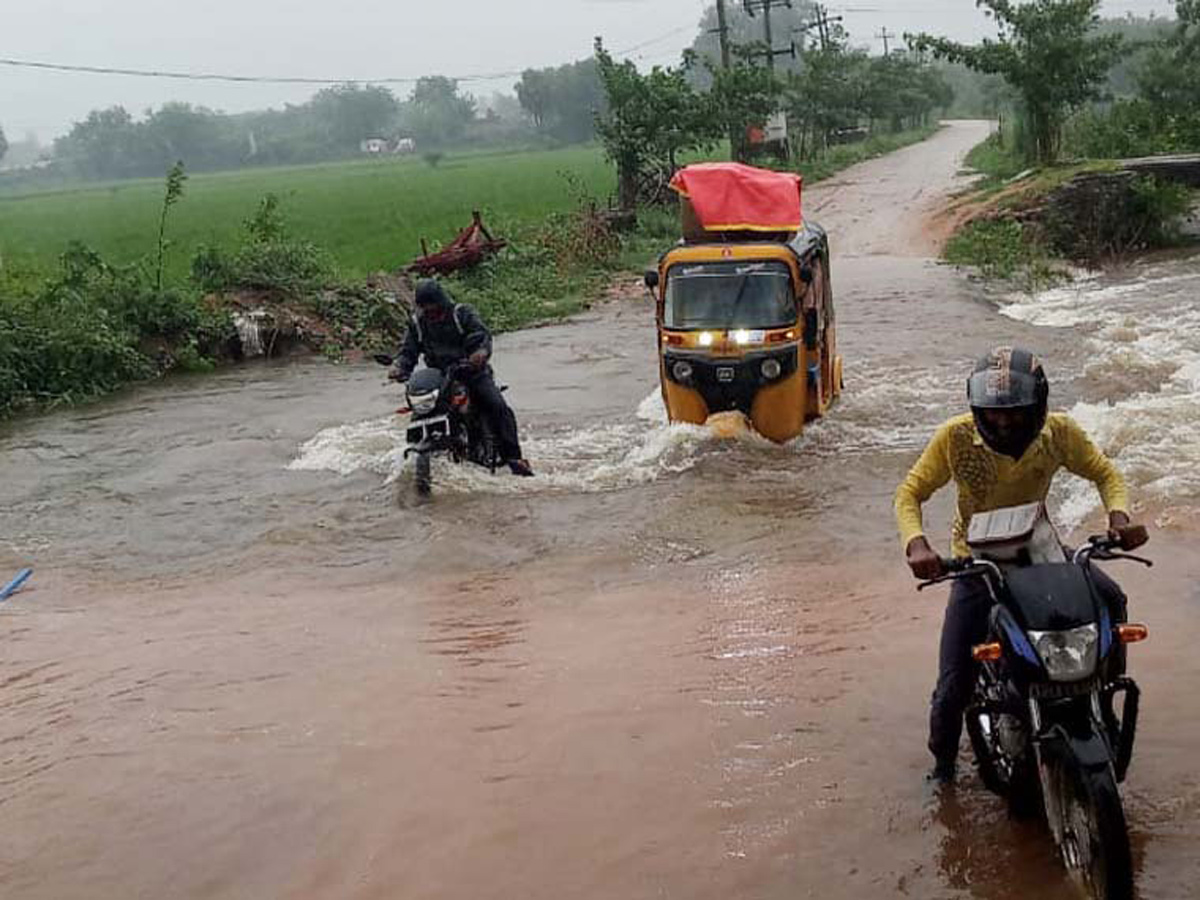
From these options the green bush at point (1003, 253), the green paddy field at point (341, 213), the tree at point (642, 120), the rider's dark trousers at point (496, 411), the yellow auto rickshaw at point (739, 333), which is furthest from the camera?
the tree at point (642, 120)

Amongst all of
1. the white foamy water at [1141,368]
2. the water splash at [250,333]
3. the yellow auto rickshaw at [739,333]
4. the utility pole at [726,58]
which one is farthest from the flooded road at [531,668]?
the utility pole at [726,58]

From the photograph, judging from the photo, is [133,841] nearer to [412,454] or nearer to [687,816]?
[687,816]

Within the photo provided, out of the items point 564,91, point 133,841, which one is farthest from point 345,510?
point 564,91

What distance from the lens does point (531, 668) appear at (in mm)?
6277

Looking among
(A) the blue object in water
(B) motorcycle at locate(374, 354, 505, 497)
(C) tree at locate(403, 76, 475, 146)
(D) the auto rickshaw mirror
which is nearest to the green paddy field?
(B) motorcycle at locate(374, 354, 505, 497)

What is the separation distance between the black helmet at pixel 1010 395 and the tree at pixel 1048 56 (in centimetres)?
2721

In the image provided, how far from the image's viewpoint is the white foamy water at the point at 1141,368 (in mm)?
8719

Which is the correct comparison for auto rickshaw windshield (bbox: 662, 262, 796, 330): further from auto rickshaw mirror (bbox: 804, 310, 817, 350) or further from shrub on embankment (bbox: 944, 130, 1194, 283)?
shrub on embankment (bbox: 944, 130, 1194, 283)

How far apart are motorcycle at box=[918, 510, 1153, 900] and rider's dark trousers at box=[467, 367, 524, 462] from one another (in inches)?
252

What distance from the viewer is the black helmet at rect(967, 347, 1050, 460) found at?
3.93m

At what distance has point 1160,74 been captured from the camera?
113 ft

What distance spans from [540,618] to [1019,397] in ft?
12.5

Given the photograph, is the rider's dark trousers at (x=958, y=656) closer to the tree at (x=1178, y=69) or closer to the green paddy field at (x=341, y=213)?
the green paddy field at (x=341, y=213)

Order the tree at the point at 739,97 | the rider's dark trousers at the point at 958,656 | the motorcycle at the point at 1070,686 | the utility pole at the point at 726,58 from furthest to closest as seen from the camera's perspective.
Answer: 1. the utility pole at the point at 726,58
2. the tree at the point at 739,97
3. the rider's dark trousers at the point at 958,656
4. the motorcycle at the point at 1070,686
